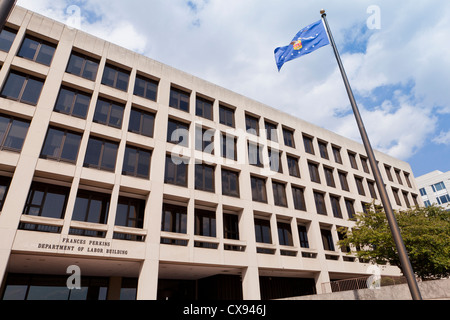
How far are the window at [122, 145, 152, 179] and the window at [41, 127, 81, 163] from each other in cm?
318

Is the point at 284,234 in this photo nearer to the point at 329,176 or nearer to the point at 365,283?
the point at 365,283

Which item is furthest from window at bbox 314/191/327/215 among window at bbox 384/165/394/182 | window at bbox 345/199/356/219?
window at bbox 384/165/394/182

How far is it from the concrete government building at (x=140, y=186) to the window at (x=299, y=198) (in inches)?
6.0

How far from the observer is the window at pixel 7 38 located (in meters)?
18.6

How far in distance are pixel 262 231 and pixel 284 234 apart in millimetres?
2734

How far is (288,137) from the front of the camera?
31.1 metres

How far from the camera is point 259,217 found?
25.5 m

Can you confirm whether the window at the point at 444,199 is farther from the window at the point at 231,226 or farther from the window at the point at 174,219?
the window at the point at 174,219

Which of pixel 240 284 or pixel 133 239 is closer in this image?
pixel 133 239

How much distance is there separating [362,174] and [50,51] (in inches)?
1341
